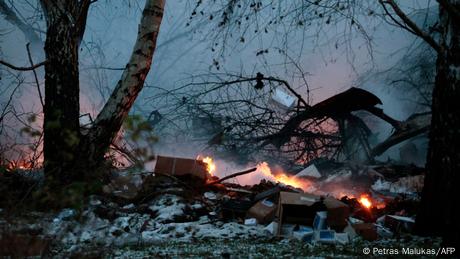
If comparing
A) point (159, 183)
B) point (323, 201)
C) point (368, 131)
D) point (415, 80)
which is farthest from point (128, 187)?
point (415, 80)

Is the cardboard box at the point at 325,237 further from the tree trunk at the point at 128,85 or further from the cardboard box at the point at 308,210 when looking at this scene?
the tree trunk at the point at 128,85

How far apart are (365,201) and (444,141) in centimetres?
179

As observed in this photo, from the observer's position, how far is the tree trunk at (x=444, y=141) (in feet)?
13.0

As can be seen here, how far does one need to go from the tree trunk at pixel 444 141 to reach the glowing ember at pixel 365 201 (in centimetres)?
124

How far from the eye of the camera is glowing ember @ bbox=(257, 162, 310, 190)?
7008mm

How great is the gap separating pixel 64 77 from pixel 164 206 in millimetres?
1854

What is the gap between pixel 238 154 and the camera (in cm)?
805

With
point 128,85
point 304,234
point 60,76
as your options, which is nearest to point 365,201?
point 304,234

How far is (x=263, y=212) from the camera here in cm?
486

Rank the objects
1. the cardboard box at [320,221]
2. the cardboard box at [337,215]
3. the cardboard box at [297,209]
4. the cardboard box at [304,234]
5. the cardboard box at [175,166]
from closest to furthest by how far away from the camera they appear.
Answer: the cardboard box at [304,234] → the cardboard box at [320,221] → the cardboard box at [337,215] → the cardboard box at [297,209] → the cardboard box at [175,166]

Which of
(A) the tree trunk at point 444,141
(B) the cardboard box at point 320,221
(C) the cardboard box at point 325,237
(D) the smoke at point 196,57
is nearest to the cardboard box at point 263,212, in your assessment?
(B) the cardboard box at point 320,221

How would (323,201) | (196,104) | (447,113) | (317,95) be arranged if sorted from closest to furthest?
(447,113), (323,201), (196,104), (317,95)

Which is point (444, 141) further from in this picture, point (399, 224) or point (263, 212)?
point (263, 212)

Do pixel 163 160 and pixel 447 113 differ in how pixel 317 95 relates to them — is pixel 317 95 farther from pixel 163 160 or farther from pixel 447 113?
pixel 447 113
